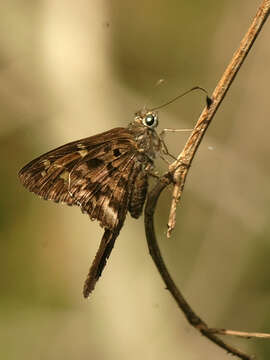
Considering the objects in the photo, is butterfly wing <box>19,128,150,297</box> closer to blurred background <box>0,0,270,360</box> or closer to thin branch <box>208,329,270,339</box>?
thin branch <box>208,329,270,339</box>

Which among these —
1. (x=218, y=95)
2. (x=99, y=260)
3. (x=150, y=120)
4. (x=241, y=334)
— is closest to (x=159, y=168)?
(x=150, y=120)

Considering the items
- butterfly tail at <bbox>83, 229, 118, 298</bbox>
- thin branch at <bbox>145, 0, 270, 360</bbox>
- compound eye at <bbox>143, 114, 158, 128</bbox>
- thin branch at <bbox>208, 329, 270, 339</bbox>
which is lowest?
thin branch at <bbox>208, 329, 270, 339</bbox>

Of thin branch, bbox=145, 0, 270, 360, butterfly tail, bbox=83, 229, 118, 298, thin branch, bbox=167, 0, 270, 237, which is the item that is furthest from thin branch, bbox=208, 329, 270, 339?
butterfly tail, bbox=83, 229, 118, 298

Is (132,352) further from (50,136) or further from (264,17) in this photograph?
(264,17)

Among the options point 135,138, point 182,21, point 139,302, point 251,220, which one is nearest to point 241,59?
point 135,138

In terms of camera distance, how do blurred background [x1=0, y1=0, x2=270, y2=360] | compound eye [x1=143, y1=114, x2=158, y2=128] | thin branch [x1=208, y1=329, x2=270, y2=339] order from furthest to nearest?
blurred background [x1=0, y1=0, x2=270, y2=360] < compound eye [x1=143, y1=114, x2=158, y2=128] < thin branch [x1=208, y1=329, x2=270, y2=339]

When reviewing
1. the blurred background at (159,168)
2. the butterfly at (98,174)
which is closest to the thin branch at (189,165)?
the butterfly at (98,174)
